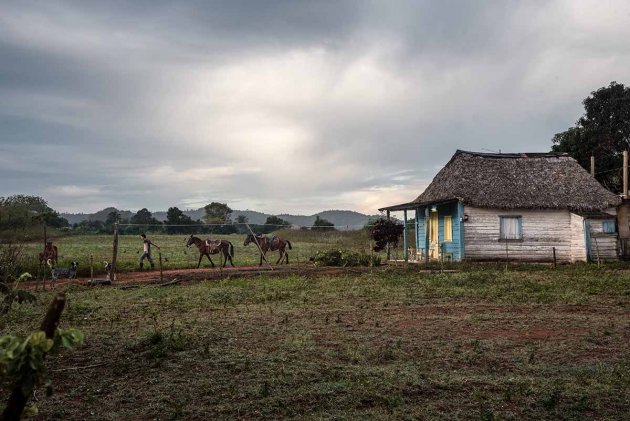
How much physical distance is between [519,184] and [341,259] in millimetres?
9319

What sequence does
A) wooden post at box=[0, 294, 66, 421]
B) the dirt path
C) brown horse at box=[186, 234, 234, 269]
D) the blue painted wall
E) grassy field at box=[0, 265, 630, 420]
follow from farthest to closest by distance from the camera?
1. the blue painted wall
2. brown horse at box=[186, 234, 234, 269]
3. the dirt path
4. grassy field at box=[0, 265, 630, 420]
5. wooden post at box=[0, 294, 66, 421]

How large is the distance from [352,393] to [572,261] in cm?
2150

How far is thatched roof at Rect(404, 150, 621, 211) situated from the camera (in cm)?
2438

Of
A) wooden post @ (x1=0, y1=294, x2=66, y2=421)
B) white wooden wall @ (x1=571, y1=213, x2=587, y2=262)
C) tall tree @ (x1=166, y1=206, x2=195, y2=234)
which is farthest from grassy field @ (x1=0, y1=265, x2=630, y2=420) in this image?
tall tree @ (x1=166, y1=206, x2=195, y2=234)

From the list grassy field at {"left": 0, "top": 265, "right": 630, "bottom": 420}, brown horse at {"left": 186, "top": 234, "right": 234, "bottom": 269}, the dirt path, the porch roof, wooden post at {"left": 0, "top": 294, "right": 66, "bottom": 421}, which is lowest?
grassy field at {"left": 0, "top": 265, "right": 630, "bottom": 420}

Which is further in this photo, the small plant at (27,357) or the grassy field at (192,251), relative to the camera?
the grassy field at (192,251)

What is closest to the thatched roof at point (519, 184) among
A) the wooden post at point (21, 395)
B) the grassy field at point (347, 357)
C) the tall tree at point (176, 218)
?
the grassy field at point (347, 357)

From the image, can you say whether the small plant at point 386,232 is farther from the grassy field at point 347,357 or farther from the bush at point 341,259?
the grassy field at point 347,357

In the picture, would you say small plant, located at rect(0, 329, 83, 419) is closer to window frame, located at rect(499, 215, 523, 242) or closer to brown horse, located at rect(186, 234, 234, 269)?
brown horse, located at rect(186, 234, 234, 269)

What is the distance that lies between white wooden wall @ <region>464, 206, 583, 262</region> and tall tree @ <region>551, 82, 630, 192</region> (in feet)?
45.8

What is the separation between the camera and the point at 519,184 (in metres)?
25.6

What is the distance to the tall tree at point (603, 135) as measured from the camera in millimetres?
36938

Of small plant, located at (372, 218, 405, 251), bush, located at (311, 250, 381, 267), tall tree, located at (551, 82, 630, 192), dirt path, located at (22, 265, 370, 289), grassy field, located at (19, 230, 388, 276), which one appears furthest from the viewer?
tall tree, located at (551, 82, 630, 192)

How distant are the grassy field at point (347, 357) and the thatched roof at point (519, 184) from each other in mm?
11610
